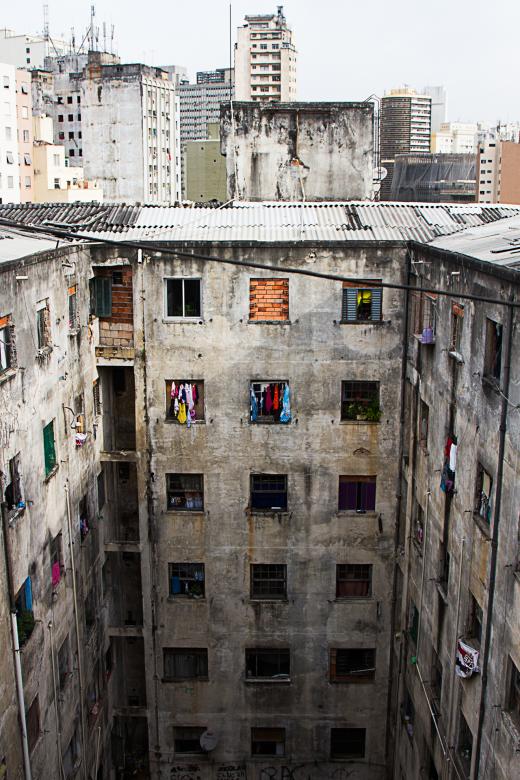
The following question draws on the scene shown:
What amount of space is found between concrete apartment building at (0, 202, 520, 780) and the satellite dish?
0.71ft

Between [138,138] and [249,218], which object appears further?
[138,138]

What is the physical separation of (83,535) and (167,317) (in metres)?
7.18

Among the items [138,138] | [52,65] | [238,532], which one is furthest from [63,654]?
[52,65]

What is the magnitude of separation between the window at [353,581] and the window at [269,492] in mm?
2910

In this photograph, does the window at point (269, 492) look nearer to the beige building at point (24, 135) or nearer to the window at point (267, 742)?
the window at point (267, 742)

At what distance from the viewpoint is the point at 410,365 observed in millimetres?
24734

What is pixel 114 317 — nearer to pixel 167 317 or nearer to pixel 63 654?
pixel 167 317

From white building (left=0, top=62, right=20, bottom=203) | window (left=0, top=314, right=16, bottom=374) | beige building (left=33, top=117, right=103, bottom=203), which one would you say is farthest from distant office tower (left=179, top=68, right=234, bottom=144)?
window (left=0, top=314, right=16, bottom=374)

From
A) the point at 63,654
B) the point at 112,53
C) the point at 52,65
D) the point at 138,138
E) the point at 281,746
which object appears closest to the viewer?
the point at 63,654

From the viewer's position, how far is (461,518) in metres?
19.5

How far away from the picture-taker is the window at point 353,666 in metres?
27.6

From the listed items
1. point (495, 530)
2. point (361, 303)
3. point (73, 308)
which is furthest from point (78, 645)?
point (361, 303)

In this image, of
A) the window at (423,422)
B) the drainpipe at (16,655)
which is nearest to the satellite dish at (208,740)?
the drainpipe at (16,655)

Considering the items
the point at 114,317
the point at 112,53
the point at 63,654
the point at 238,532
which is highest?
the point at 112,53
